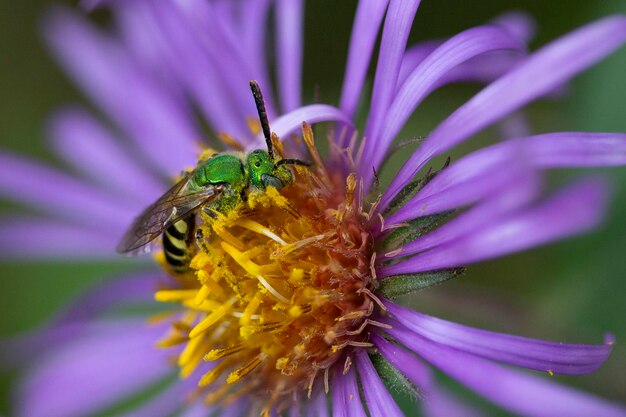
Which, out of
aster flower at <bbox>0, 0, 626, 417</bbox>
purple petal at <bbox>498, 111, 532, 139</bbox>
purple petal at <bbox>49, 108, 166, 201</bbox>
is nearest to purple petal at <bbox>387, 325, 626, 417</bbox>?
aster flower at <bbox>0, 0, 626, 417</bbox>

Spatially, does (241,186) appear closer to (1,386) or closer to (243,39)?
(243,39)

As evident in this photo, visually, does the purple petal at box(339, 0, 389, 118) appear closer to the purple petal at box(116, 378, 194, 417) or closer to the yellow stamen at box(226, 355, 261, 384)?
the yellow stamen at box(226, 355, 261, 384)

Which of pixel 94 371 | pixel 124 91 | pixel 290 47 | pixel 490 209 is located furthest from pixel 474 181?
pixel 124 91

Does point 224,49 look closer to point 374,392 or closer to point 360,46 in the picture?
point 360,46

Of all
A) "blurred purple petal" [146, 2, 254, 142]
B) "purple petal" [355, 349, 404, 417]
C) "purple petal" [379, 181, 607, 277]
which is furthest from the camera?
"blurred purple petal" [146, 2, 254, 142]

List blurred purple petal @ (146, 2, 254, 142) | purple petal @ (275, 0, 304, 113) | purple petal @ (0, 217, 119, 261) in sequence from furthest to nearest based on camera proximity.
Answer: purple petal @ (0, 217, 119, 261) → blurred purple petal @ (146, 2, 254, 142) → purple petal @ (275, 0, 304, 113)

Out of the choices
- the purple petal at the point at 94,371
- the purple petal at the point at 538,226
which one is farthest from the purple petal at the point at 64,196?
the purple petal at the point at 538,226
